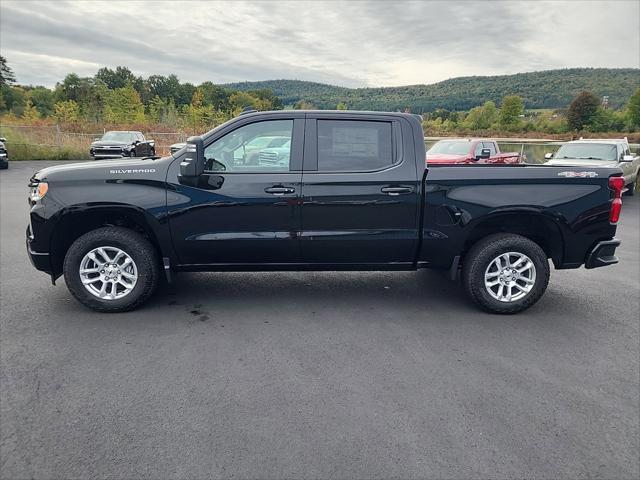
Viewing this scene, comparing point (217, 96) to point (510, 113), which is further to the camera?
point (217, 96)

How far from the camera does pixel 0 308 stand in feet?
14.5

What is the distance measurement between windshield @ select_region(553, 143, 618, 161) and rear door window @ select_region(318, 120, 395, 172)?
11053 millimetres

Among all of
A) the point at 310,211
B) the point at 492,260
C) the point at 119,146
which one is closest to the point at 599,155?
the point at 492,260

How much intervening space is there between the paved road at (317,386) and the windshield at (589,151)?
935cm

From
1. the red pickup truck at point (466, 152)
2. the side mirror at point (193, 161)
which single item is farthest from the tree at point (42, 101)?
the side mirror at point (193, 161)

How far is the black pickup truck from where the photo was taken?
424cm

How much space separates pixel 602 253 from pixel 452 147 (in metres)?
10.9

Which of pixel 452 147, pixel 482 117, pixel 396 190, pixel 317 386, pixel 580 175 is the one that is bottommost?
pixel 317 386

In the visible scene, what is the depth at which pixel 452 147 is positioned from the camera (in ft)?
48.4

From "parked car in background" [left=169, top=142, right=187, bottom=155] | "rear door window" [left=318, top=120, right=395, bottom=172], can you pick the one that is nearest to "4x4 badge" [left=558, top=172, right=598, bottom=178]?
"rear door window" [left=318, top=120, right=395, bottom=172]

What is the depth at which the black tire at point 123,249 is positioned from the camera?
168 inches

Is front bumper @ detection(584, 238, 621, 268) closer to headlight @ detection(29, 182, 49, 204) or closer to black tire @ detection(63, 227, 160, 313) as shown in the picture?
black tire @ detection(63, 227, 160, 313)

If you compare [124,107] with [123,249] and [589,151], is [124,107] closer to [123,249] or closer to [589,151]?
[589,151]

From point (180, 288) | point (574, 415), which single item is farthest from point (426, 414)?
point (180, 288)
